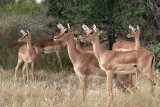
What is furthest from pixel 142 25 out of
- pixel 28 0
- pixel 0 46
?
pixel 28 0

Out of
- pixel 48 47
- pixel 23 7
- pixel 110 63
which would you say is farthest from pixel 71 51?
pixel 23 7

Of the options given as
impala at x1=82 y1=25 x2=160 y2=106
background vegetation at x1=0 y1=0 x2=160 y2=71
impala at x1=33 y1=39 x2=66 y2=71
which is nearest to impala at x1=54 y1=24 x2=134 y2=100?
impala at x1=82 y1=25 x2=160 y2=106

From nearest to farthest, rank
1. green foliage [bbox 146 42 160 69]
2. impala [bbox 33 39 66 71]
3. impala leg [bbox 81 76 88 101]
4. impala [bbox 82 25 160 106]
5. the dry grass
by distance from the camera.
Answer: the dry grass
impala [bbox 82 25 160 106]
impala leg [bbox 81 76 88 101]
green foliage [bbox 146 42 160 69]
impala [bbox 33 39 66 71]

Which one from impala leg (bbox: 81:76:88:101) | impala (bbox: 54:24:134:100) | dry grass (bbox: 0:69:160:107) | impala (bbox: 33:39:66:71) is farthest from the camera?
impala (bbox: 33:39:66:71)

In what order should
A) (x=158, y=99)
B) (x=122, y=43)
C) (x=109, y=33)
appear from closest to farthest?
1. (x=158, y=99)
2. (x=122, y=43)
3. (x=109, y=33)

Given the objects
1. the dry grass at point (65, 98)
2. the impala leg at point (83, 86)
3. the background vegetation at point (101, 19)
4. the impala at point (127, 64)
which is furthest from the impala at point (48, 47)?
the impala at point (127, 64)

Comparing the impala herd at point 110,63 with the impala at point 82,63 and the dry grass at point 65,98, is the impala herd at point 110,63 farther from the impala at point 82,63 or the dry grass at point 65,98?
the dry grass at point 65,98

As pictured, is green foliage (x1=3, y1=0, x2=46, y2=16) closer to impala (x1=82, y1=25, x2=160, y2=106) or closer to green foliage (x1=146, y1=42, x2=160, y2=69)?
green foliage (x1=146, y1=42, x2=160, y2=69)

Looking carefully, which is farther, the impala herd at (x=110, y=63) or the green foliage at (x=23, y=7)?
the green foliage at (x=23, y=7)

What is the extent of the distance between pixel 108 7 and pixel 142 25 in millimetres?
1228

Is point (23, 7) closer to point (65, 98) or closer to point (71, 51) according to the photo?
point (71, 51)

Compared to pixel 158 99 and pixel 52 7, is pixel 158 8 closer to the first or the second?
pixel 52 7

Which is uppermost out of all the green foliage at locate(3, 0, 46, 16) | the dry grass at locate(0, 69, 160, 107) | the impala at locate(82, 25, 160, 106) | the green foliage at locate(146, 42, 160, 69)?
the green foliage at locate(3, 0, 46, 16)

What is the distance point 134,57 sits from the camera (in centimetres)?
541
